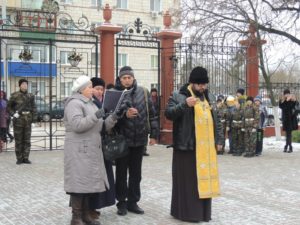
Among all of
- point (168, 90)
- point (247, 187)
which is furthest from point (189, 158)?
point (168, 90)

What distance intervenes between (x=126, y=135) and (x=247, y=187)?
3.20 metres

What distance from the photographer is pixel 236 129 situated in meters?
13.2

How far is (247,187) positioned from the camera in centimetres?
845

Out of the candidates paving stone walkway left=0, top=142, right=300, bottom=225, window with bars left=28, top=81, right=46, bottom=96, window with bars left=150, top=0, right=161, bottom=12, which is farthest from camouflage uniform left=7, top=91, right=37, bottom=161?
window with bars left=150, top=0, right=161, bottom=12

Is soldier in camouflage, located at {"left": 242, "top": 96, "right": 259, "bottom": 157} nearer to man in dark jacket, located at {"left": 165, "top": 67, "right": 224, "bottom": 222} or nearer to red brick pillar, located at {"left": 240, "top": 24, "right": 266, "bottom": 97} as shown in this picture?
red brick pillar, located at {"left": 240, "top": 24, "right": 266, "bottom": 97}

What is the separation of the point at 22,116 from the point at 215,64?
283 inches

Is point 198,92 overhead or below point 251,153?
overhead

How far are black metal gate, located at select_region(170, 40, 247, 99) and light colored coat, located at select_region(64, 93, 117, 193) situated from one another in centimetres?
962

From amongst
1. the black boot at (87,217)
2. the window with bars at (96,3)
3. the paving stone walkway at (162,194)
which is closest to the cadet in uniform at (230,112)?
the paving stone walkway at (162,194)

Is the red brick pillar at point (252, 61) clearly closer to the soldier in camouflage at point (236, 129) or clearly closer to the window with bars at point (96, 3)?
the soldier in camouflage at point (236, 129)

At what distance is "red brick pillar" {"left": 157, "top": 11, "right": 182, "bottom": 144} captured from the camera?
1523cm

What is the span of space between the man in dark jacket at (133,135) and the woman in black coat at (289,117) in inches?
321

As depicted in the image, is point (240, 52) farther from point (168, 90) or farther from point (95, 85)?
point (95, 85)

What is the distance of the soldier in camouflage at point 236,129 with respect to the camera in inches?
513
